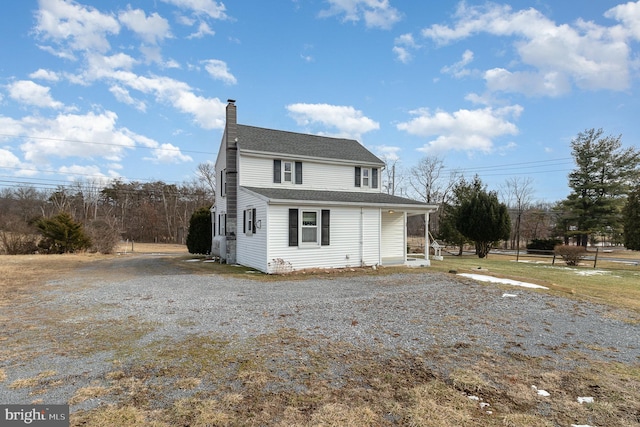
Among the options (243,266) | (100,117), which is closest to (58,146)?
(100,117)

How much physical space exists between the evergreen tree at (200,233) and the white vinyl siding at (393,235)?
11.5 meters

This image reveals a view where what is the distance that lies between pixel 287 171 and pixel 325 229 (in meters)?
4.09

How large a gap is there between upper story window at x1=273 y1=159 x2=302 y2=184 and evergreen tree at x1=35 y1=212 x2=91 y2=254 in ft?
51.0

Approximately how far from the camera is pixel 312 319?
6.06 meters

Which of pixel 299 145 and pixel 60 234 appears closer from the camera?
pixel 299 145

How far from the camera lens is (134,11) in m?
12.2

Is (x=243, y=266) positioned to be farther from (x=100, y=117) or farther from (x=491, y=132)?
(x=491, y=132)

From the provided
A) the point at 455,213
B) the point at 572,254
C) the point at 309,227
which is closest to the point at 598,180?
the point at 455,213

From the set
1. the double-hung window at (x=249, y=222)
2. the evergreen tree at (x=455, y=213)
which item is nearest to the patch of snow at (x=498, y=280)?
the double-hung window at (x=249, y=222)

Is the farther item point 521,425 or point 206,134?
point 206,134

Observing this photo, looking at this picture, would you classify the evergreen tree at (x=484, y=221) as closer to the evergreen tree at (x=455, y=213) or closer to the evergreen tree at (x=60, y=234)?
the evergreen tree at (x=455, y=213)

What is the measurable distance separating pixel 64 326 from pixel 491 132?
99.3 feet

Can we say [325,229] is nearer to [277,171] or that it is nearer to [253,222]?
[253,222]

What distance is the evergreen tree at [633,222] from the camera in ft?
68.4
